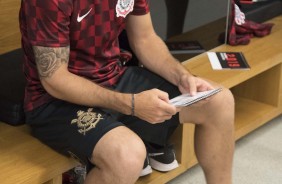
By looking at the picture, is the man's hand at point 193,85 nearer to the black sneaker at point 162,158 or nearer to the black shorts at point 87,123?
the black shorts at point 87,123

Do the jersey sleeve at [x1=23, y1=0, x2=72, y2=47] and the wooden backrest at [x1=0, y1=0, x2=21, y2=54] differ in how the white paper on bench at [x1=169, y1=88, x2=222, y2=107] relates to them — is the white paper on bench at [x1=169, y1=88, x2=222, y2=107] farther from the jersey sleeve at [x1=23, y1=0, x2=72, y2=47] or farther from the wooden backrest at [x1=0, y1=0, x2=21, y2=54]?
the wooden backrest at [x1=0, y1=0, x2=21, y2=54]

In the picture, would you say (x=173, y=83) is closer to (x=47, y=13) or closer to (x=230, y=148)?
(x=230, y=148)

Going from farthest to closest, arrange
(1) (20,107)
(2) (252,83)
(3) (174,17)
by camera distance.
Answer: (2) (252,83) → (3) (174,17) → (1) (20,107)

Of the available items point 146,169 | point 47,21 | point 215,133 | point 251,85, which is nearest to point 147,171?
point 146,169

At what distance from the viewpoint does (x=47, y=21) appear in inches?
75.6

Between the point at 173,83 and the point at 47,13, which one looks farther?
the point at 173,83

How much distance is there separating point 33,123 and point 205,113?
58 cm

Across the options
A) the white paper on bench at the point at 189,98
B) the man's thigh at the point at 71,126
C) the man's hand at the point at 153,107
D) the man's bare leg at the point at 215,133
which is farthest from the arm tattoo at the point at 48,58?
the man's bare leg at the point at 215,133

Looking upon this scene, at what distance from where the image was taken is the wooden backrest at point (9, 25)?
8.38 feet

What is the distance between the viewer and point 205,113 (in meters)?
2.19

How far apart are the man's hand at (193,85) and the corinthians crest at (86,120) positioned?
33cm

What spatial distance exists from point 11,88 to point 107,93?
461mm

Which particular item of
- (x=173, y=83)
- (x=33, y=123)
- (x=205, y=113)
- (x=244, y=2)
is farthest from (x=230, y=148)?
(x=244, y=2)

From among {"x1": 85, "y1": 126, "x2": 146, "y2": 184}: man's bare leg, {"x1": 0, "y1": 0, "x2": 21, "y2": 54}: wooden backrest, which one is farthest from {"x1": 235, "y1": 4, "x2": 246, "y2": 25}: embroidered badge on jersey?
{"x1": 85, "y1": 126, "x2": 146, "y2": 184}: man's bare leg
